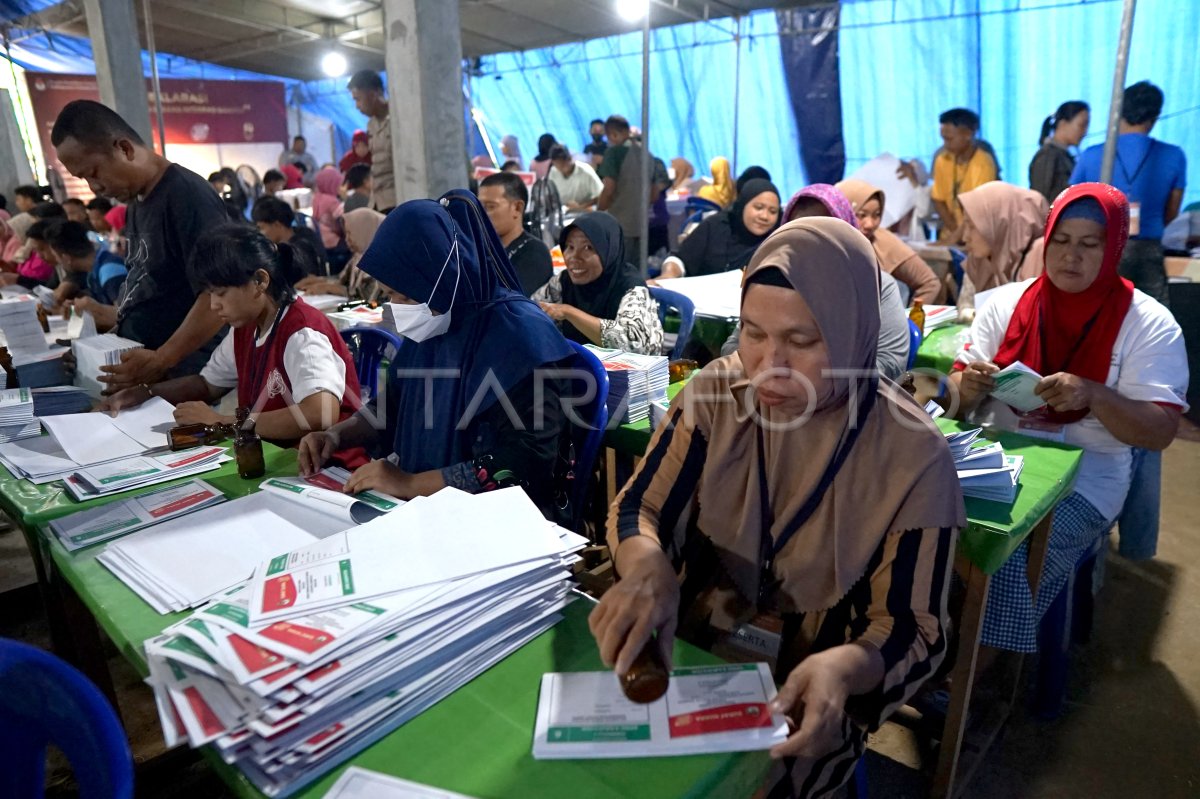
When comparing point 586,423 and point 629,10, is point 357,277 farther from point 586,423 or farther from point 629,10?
point 629,10

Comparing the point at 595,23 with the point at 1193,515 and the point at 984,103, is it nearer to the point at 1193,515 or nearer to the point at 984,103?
the point at 984,103

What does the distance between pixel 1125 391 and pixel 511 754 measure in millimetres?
1932

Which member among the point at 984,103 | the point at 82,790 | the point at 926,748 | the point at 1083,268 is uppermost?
the point at 984,103

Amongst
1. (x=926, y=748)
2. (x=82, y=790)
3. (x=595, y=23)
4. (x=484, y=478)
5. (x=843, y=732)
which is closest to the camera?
(x=82, y=790)

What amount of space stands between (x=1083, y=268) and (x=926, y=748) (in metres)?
1.38

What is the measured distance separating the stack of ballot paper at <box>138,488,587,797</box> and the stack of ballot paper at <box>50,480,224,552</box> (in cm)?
24

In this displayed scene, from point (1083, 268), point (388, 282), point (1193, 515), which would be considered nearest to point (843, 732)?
point (388, 282)

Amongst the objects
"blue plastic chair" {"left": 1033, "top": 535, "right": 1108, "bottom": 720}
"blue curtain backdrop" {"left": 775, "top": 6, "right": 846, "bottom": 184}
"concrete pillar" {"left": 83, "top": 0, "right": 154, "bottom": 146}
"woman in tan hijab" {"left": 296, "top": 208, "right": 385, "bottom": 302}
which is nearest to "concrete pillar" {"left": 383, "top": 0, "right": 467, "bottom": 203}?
"woman in tan hijab" {"left": 296, "top": 208, "right": 385, "bottom": 302}

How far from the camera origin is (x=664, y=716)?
865mm

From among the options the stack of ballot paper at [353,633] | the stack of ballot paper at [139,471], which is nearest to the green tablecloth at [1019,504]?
the stack of ballot paper at [353,633]

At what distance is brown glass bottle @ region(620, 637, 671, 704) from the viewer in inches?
34.7

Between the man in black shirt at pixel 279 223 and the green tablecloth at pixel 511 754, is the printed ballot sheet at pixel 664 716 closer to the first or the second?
the green tablecloth at pixel 511 754

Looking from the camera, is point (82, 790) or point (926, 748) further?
point (926, 748)

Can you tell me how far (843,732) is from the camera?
3.57 ft
